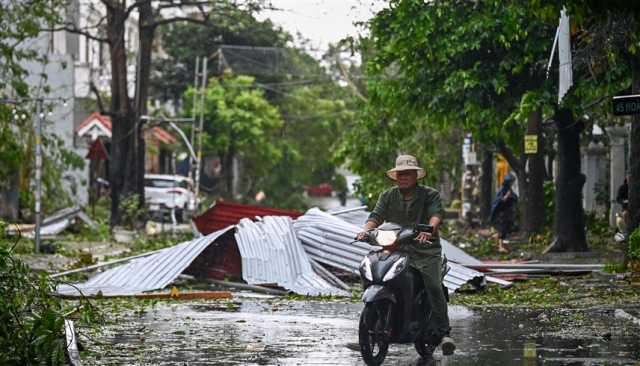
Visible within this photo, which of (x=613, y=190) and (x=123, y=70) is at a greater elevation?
(x=123, y=70)

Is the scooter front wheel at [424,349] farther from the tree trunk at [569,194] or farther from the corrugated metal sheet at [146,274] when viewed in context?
the tree trunk at [569,194]

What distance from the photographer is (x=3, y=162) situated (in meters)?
32.7

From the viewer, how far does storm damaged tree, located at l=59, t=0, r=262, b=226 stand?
40.1 m

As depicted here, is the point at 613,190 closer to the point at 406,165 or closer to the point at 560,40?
the point at 560,40

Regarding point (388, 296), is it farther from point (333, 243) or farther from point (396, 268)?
point (333, 243)

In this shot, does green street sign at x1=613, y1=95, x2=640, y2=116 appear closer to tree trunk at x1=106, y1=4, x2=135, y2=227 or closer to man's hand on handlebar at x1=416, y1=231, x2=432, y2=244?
man's hand on handlebar at x1=416, y1=231, x2=432, y2=244

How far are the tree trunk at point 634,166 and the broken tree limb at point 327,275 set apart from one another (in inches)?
183

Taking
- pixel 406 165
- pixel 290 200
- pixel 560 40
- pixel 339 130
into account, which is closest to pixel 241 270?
pixel 560 40

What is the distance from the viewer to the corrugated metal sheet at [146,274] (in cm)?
1997

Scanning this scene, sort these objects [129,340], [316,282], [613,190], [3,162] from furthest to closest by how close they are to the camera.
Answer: [613,190] → [3,162] → [316,282] → [129,340]

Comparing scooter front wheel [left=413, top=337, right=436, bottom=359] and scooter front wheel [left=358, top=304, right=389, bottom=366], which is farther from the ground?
scooter front wheel [left=358, top=304, right=389, bottom=366]

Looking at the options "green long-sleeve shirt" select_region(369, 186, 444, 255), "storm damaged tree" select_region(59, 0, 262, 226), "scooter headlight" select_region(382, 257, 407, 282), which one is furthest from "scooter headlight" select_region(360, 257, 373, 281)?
"storm damaged tree" select_region(59, 0, 262, 226)

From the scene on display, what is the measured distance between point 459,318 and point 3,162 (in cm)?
1848

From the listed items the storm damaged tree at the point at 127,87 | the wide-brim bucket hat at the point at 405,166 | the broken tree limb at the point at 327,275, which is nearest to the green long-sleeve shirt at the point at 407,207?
the wide-brim bucket hat at the point at 405,166
